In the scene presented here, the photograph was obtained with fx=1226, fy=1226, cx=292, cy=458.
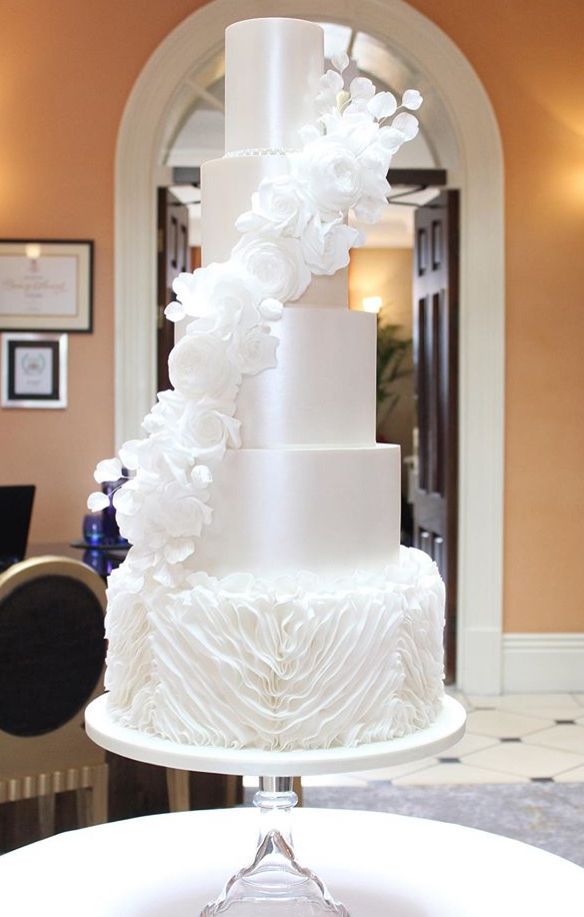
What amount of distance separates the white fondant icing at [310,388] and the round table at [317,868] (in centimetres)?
64

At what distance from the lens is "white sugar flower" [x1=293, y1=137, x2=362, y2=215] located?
158 centimetres

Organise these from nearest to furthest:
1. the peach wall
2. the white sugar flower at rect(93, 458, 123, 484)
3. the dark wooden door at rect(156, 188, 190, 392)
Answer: the white sugar flower at rect(93, 458, 123, 484) < the peach wall < the dark wooden door at rect(156, 188, 190, 392)

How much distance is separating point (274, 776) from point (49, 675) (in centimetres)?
Result: 176

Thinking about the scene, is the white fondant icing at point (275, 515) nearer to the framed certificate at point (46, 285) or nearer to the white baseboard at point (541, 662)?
Answer: the framed certificate at point (46, 285)

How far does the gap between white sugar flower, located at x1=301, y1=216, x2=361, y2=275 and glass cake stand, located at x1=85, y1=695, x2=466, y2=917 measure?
63cm

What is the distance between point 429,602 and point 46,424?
442 centimetres

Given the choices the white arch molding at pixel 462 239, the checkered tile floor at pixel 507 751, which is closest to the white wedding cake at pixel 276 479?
the checkered tile floor at pixel 507 751

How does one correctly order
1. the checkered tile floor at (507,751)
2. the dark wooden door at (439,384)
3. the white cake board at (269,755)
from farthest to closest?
1. the dark wooden door at (439,384)
2. the checkered tile floor at (507,751)
3. the white cake board at (269,755)

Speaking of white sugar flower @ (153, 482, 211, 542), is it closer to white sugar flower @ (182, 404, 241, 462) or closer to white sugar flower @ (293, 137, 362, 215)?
white sugar flower @ (182, 404, 241, 462)

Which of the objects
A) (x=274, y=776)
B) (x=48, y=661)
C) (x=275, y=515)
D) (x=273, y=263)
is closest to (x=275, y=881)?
(x=274, y=776)

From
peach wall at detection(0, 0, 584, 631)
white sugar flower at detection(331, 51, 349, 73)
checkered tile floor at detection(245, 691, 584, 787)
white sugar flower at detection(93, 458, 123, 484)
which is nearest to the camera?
white sugar flower at detection(93, 458, 123, 484)

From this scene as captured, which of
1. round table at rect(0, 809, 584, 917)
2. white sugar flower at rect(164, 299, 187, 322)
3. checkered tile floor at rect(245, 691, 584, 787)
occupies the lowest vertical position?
checkered tile floor at rect(245, 691, 584, 787)

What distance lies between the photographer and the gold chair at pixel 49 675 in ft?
10.0

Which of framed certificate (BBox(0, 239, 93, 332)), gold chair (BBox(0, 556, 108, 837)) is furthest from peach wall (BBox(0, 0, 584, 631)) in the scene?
gold chair (BBox(0, 556, 108, 837))
